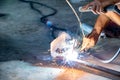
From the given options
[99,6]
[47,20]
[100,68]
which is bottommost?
[47,20]

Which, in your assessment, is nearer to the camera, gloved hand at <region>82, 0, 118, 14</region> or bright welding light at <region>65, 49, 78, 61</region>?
gloved hand at <region>82, 0, 118, 14</region>

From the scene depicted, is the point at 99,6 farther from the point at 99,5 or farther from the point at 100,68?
Result: the point at 100,68

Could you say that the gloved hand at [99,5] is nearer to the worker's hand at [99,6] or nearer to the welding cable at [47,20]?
the worker's hand at [99,6]

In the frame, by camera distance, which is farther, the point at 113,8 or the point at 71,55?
the point at 71,55

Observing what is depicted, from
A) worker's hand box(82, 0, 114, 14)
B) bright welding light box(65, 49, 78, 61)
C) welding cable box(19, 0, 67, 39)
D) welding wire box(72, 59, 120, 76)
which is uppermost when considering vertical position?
worker's hand box(82, 0, 114, 14)

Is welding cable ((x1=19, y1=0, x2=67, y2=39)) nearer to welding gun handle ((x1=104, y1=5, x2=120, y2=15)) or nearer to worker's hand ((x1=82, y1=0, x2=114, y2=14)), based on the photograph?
worker's hand ((x1=82, y1=0, x2=114, y2=14))

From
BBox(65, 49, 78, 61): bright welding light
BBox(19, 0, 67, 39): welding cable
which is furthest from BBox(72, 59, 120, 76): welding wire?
BBox(19, 0, 67, 39): welding cable

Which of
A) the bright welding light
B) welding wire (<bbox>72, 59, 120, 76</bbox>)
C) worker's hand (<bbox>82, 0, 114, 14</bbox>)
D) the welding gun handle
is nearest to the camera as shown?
the welding gun handle

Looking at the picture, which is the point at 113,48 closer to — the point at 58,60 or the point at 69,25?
the point at 58,60

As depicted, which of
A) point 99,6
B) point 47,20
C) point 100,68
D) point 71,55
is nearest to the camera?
point 99,6

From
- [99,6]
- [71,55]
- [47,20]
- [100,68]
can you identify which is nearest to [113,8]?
[99,6]

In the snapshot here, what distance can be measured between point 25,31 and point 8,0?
93.8 inches

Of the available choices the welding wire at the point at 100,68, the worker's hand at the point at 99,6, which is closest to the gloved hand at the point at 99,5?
the worker's hand at the point at 99,6

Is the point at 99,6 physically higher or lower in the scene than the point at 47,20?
higher
